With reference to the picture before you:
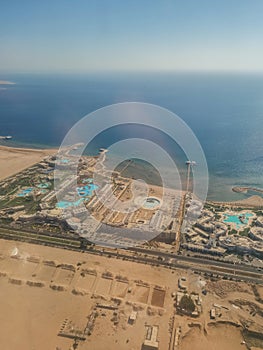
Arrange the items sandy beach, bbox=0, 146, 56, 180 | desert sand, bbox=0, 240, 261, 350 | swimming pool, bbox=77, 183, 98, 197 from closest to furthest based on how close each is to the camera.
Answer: desert sand, bbox=0, 240, 261, 350 < swimming pool, bbox=77, 183, 98, 197 < sandy beach, bbox=0, 146, 56, 180

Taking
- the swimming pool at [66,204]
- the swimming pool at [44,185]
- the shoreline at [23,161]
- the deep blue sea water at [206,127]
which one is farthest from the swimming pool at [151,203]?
the swimming pool at [44,185]

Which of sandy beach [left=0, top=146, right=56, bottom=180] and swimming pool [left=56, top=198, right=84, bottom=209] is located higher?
sandy beach [left=0, top=146, right=56, bottom=180]

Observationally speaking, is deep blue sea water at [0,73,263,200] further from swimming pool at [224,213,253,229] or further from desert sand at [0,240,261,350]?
desert sand at [0,240,261,350]

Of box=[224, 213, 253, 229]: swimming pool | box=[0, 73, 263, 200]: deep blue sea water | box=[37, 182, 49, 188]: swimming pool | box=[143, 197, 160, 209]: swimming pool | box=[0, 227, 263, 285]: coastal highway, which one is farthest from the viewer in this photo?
box=[0, 73, 263, 200]: deep blue sea water

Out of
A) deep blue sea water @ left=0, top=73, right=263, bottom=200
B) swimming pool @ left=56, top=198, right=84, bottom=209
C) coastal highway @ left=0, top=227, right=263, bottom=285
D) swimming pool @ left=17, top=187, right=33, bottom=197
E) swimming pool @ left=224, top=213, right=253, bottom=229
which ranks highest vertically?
deep blue sea water @ left=0, top=73, right=263, bottom=200

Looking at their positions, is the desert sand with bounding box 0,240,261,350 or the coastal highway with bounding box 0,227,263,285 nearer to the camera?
the desert sand with bounding box 0,240,261,350

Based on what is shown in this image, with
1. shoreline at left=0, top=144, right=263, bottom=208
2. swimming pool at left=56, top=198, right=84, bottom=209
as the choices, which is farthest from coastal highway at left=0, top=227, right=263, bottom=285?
shoreline at left=0, top=144, right=263, bottom=208

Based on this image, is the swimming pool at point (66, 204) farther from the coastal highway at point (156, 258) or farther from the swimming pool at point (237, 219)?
the swimming pool at point (237, 219)
